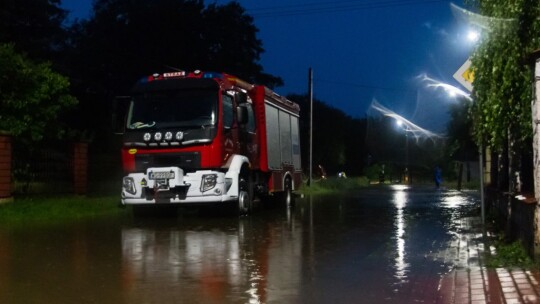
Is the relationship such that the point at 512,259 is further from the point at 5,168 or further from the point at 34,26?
the point at 34,26

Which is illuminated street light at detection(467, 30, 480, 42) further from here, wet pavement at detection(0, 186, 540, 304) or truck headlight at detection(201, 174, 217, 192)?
truck headlight at detection(201, 174, 217, 192)

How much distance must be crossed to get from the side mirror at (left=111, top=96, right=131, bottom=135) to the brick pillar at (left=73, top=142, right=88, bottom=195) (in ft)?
18.9

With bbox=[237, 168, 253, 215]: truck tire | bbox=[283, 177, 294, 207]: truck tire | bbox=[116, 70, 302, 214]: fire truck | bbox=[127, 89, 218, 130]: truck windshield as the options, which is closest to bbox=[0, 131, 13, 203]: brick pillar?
bbox=[116, 70, 302, 214]: fire truck

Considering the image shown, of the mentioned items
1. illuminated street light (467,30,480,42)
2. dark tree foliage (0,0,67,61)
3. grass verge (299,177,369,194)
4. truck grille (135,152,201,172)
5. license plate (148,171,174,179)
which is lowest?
grass verge (299,177,369,194)

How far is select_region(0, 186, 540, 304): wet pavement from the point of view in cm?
784

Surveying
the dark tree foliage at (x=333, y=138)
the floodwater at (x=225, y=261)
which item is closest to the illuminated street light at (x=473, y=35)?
the floodwater at (x=225, y=261)

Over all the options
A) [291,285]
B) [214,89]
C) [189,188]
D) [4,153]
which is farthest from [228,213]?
Answer: [291,285]

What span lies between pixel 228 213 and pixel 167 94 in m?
3.36

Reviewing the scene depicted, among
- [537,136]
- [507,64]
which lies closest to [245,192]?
[507,64]

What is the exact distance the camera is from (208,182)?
17.2 metres

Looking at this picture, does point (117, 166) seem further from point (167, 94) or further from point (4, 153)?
point (167, 94)

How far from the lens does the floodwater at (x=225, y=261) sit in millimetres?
7949

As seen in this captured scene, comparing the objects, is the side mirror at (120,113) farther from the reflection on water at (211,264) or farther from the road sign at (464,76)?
the road sign at (464,76)

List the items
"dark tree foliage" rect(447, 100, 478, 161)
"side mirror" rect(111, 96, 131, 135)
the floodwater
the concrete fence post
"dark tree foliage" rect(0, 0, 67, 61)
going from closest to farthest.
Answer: the floodwater < the concrete fence post < "dark tree foliage" rect(447, 100, 478, 161) < "side mirror" rect(111, 96, 131, 135) < "dark tree foliage" rect(0, 0, 67, 61)
